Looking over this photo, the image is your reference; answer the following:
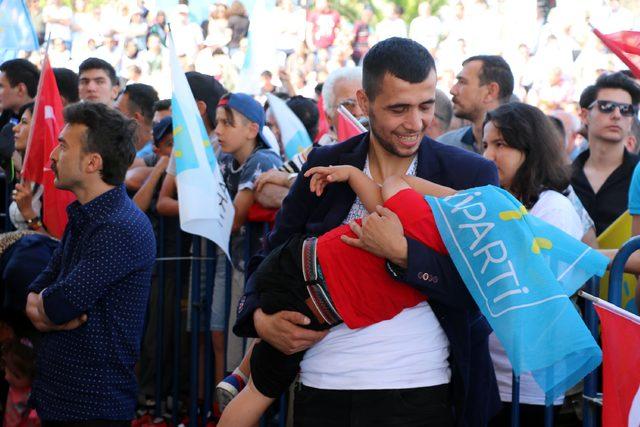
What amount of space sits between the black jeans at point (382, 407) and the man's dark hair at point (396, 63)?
98 cm

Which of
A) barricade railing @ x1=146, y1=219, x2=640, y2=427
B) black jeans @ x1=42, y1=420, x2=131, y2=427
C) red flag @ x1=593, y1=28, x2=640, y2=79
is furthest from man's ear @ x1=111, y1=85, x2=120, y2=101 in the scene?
red flag @ x1=593, y1=28, x2=640, y2=79

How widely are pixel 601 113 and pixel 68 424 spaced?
12.1 ft

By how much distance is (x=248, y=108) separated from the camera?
604 cm

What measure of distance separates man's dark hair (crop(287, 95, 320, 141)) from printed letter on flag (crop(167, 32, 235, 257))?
3179mm

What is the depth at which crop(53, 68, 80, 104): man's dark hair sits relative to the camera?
831 cm

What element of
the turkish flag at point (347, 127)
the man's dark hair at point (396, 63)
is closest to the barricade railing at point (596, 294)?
the man's dark hair at point (396, 63)

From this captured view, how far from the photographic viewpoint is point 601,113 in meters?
6.05

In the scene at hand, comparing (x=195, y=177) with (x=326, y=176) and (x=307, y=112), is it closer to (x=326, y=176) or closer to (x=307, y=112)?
(x=326, y=176)

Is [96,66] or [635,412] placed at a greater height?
[96,66]

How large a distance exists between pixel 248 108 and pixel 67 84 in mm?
2904

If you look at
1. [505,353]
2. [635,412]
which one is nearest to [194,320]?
[505,353]

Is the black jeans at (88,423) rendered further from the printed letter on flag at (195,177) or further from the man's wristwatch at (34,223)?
the man's wristwatch at (34,223)

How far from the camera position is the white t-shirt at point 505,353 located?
4.11 m

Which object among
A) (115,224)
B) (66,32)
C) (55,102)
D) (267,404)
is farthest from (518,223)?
(66,32)
